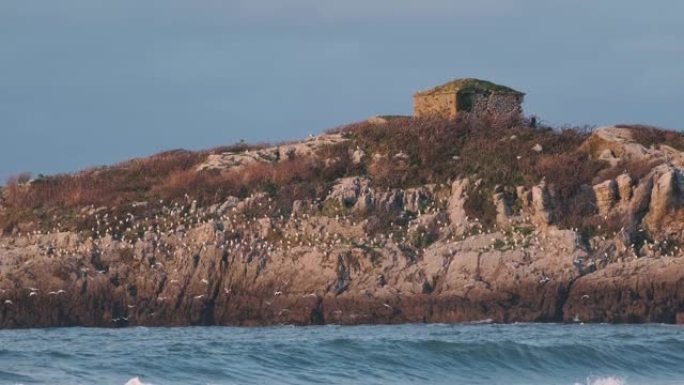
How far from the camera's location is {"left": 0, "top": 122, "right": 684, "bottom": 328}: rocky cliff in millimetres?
45750

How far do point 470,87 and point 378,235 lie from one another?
10788mm

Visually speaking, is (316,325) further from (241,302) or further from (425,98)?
(425,98)

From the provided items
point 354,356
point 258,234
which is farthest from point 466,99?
point 354,356

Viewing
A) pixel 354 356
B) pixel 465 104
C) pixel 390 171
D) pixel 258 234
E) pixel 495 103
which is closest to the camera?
pixel 354 356

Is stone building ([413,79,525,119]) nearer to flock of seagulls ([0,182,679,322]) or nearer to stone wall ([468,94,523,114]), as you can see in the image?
stone wall ([468,94,523,114])

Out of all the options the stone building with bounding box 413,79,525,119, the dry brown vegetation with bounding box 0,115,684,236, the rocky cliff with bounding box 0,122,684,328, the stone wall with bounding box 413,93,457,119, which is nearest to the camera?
the rocky cliff with bounding box 0,122,684,328

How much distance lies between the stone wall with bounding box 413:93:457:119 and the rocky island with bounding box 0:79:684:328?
2095 mm

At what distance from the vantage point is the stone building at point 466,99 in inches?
2213

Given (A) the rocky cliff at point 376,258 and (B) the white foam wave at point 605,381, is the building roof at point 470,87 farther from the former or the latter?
(B) the white foam wave at point 605,381

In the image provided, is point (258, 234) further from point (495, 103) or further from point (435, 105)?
point (495, 103)

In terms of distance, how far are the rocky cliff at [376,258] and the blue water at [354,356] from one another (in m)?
2.33

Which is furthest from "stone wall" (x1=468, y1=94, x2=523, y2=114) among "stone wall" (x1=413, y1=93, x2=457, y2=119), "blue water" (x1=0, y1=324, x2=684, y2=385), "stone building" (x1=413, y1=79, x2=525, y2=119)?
"blue water" (x1=0, y1=324, x2=684, y2=385)

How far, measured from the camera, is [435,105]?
56969 mm

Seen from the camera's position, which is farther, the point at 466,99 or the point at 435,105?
the point at 435,105
